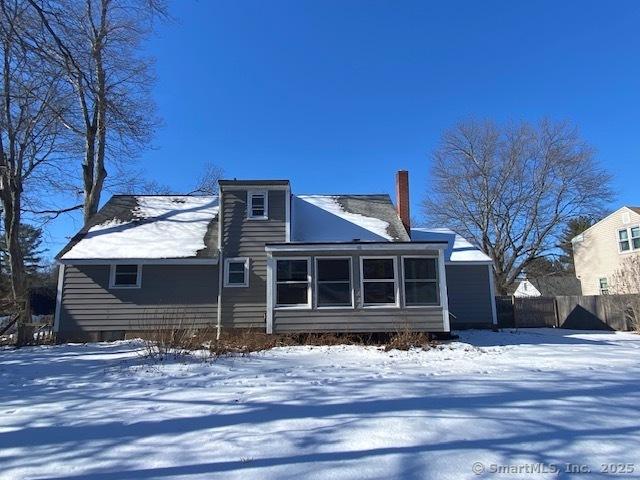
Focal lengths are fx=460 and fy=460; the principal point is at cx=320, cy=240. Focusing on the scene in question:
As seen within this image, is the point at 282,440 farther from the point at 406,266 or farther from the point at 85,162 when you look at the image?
the point at 85,162

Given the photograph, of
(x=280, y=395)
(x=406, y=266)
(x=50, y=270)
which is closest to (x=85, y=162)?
(x=406, y=266)

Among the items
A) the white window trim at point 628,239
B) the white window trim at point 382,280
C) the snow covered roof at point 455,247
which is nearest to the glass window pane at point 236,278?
the white window trim at point 382,280

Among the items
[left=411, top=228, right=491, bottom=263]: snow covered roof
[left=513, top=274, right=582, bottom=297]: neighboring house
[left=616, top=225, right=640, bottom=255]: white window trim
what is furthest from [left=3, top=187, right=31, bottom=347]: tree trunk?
[left=513, top=274, right=582, bottom=297]: neighboring house

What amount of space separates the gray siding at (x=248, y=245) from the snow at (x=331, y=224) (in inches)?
46.9

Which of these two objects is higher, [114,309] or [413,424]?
[114,309]

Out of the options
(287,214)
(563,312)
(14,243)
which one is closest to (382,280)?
(287,214)

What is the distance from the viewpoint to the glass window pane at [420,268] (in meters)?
14.4

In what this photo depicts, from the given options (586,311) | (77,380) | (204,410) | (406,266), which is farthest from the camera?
(586,311)

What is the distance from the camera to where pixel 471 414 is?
18.2 feet

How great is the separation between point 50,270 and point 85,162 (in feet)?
122

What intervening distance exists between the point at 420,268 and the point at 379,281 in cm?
136

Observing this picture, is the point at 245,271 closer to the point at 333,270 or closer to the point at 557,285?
the point at 333,270

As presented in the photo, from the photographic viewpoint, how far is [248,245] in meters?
16.6

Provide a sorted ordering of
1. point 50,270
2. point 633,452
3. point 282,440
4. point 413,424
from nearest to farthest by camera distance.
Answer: point 633,452
point 282,440
point 413,424
point 50,270
